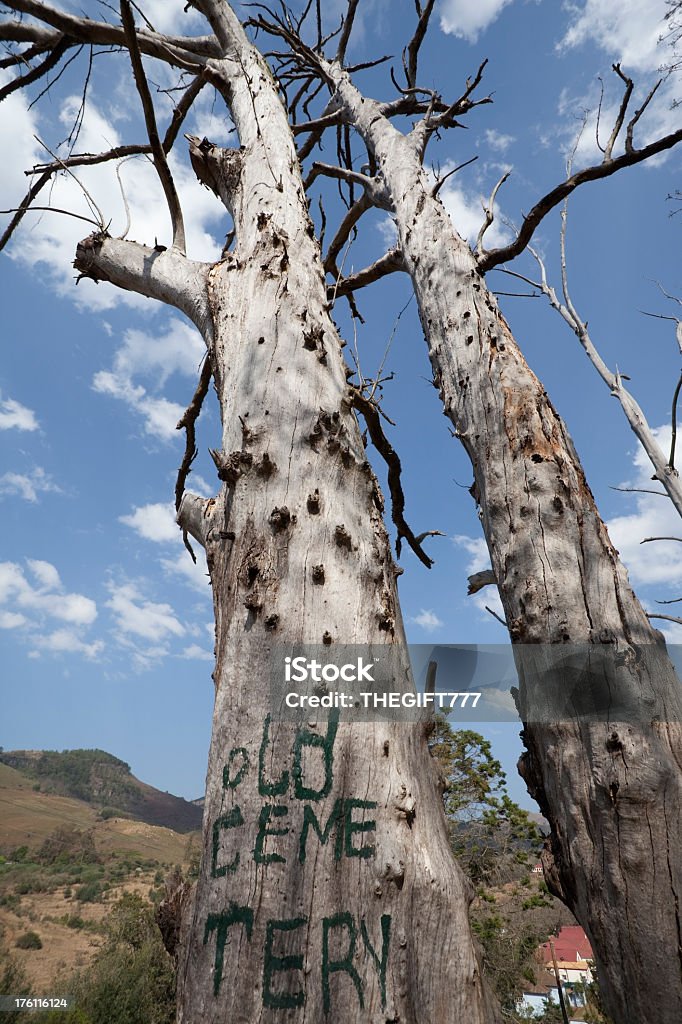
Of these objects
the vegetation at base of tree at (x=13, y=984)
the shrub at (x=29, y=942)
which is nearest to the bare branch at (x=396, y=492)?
the vegetation at base of tree at (x=13, y=984)

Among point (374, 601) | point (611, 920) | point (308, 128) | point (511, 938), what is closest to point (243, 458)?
point (374, 601)

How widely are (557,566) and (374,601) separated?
84 centimetres

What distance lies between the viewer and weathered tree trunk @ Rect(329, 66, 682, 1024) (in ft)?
4.70

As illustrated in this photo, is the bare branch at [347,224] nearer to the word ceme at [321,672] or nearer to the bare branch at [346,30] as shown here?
the bare branch at [346,30]

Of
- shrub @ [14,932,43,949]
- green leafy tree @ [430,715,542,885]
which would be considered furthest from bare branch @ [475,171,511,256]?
shrub @ [14,932,43,949]

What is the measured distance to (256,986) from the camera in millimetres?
997

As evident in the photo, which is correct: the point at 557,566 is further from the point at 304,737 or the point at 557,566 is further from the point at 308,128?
the point at 308,128

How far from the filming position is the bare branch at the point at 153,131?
7.22ft

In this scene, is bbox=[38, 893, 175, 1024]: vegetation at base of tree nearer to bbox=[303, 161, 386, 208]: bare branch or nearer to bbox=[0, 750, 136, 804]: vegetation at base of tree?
bbox=[303, 161, 386, 208]: bare branch

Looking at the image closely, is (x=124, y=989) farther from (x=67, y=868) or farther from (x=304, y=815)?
(x=67, y=868)

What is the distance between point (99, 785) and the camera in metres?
57.2

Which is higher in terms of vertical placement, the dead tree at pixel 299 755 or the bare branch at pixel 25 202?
the bare branch at pixel 25 202

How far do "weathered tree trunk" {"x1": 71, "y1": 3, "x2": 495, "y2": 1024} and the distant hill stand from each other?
54.8 meters

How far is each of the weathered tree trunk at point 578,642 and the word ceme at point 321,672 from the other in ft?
2.60
